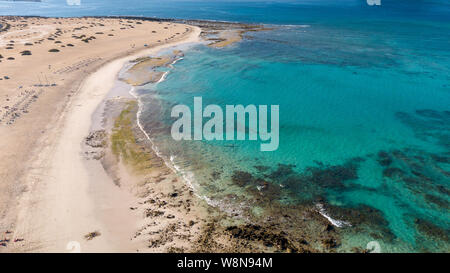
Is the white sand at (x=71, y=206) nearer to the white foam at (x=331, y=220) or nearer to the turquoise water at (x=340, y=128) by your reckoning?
the turquoise water at (x=340, y=128)

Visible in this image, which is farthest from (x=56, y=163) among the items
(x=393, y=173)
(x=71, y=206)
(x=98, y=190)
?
(x=393, y=173)

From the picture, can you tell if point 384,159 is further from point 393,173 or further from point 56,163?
point 56,163

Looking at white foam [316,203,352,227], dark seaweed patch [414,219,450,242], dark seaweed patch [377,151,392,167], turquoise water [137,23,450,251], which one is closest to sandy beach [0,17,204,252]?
turquoise water [137,23,450,251]

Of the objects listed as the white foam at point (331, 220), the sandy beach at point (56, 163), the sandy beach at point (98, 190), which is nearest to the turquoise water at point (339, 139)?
the white foam at point (331, 220)

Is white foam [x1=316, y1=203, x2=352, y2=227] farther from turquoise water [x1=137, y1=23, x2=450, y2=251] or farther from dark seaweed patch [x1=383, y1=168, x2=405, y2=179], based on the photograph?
dark seaweed patch [x1=383, y1=168, x2=405, y2=179]

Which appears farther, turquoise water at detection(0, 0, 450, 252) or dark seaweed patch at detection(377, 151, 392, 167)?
dark seaweed patch at detection(377, 151, 392, 167)

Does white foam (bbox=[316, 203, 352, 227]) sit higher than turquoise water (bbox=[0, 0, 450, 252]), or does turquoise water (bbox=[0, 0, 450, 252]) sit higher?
turquoise water (bbox=[0, 0, 450, 252])

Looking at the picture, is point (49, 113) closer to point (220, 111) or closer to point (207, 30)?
point (220, 111)
